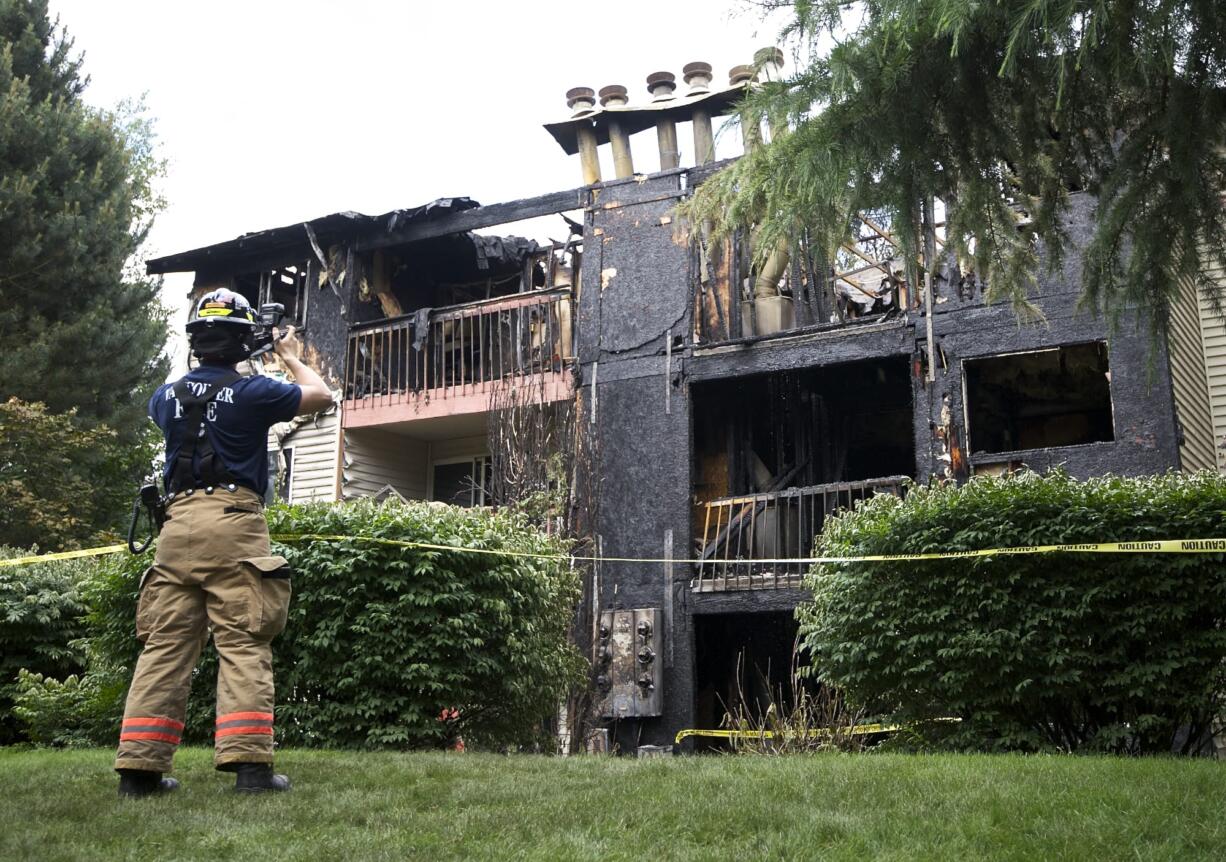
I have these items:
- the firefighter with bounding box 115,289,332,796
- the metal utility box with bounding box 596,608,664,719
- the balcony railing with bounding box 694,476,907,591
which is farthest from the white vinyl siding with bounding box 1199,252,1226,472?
the firefighter with bounding box 115,289,332,796

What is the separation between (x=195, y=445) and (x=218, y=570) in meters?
0.59

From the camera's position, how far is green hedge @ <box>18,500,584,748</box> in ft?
29.3

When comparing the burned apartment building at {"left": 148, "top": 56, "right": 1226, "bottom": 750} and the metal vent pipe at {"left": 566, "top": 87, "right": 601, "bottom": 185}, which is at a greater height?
the metal vent pipe at {"left": 566, "top": 87, "right": 601, "bottom": 185}

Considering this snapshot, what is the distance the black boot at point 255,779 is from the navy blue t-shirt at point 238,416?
1.25 metres

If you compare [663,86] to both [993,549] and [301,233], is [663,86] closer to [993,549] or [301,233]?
[301,233]

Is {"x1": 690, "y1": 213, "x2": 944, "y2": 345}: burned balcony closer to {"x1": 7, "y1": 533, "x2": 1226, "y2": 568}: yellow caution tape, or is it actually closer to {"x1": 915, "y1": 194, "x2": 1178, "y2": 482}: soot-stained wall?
{"x1": 915, "y1": 194, "x2": 1178, "y2": 482}: soot-stained wall

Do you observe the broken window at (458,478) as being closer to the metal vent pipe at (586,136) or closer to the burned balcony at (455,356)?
the burned balcony at (455,356)

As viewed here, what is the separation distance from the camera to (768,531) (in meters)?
16.0

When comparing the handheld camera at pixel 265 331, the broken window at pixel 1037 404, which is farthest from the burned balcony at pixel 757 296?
the handheld camera at pixel 265 331

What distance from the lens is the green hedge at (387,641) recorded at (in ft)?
29.3

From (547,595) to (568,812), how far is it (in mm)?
5361

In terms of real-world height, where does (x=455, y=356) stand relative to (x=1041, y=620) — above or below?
above

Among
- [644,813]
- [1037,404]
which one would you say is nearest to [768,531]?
[1037,404]

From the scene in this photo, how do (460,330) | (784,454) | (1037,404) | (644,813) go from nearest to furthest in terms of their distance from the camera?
1. (644,813)
2. (1037,404)
3. (784,454)
4. (460,330)
